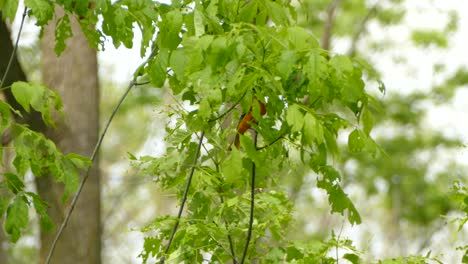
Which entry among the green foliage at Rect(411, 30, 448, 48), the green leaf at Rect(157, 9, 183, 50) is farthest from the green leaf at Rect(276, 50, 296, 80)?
the green foliage at Rect(411, 30, 448, 48)

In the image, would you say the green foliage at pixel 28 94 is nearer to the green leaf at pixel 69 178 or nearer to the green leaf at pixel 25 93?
the green leaf at pixel 25 93

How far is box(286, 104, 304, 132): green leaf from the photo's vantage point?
7.47ft

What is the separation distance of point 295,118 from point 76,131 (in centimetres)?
374

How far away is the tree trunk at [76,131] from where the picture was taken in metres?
5.65

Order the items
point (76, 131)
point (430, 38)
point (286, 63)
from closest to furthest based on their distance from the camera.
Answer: point (286, 63)
point (76, 131)
point (430, 38)

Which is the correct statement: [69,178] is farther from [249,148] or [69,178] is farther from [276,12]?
[276,12]

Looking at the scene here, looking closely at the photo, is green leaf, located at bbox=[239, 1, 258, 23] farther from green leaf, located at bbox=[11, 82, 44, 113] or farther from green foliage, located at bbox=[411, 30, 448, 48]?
green foliage, located at bbox=[411, 30, 448, 48]

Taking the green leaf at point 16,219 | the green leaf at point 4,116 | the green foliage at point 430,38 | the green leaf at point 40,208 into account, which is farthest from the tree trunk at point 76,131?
the green foliage at point 430,38

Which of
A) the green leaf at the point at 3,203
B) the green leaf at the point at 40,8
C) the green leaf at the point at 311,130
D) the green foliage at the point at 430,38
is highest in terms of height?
the green foliage at the point at 430,38

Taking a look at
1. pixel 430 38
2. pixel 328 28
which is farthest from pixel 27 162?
pixel 430 38

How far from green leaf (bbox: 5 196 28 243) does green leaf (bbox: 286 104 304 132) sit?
1056 millimetres

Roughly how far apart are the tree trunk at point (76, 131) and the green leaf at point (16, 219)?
9.06 ft

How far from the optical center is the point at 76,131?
580 centimetres

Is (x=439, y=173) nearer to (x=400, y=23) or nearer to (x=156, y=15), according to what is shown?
(x=400, y=23)
